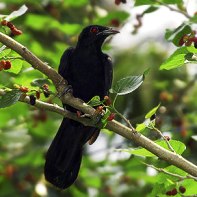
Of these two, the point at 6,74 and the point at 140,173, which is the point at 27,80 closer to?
the point at 6,74

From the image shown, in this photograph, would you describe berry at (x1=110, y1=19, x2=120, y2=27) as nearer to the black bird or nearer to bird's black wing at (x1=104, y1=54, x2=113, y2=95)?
the black bird

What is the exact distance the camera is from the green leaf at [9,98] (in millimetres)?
3578

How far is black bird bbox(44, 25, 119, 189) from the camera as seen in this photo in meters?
4.70

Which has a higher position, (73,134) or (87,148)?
(73,134)

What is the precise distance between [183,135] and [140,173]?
56 centimetres

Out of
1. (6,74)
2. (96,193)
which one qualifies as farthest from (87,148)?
(6,74)

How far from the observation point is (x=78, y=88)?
510 cm

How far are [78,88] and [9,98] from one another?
5.01 feet

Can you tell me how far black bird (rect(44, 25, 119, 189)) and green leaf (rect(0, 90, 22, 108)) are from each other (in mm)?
1135

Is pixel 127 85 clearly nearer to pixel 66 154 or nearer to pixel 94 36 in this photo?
pixel 66 154

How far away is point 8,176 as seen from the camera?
21.1 feet

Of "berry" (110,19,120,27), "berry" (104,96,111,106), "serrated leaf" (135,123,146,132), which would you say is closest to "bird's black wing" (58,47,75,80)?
"berry" (110,19,120,27)

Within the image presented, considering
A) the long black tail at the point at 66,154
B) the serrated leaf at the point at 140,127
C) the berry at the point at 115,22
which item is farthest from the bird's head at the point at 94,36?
the serrated leaf at the point at 140,127

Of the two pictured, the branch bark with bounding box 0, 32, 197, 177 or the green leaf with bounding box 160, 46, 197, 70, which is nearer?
the branch bark with bounding box 0, 32, 197, 177
